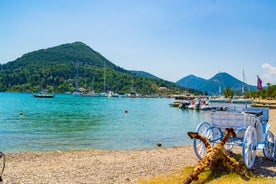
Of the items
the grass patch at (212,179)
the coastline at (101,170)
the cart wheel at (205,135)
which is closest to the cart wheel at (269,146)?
the coastline at (101,170)

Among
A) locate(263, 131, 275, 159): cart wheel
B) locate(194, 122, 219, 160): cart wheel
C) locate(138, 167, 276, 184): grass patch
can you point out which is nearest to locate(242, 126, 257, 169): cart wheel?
locate(138, 167, 276, 184): grass patch

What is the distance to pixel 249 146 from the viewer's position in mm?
10625

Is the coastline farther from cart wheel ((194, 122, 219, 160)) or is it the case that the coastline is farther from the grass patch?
cart wheel ((194, 122, 219, 160))

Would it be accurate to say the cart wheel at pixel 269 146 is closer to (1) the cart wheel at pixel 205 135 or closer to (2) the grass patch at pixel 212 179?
(1) the cart wheel at pixel 205 135

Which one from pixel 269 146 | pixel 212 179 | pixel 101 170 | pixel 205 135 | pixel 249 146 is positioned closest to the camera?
pixel 212 179

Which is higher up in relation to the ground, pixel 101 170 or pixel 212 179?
pixel 212 179

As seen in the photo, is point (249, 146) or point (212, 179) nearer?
point (212, 179)

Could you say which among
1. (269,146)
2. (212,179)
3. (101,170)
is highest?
(269,146)

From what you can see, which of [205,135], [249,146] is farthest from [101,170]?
[249,146]

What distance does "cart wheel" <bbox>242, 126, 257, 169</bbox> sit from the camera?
33.4ft

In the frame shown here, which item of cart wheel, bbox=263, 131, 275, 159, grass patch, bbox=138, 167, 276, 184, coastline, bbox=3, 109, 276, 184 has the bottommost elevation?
coastline, bbox=3, 109, 276, 184

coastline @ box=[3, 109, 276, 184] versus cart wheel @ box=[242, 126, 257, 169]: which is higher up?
cart wheel @ box=[242, 126, 257, 169]

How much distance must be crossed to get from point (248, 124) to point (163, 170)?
3814 mm

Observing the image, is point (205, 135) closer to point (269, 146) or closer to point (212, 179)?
point (212, 179)
